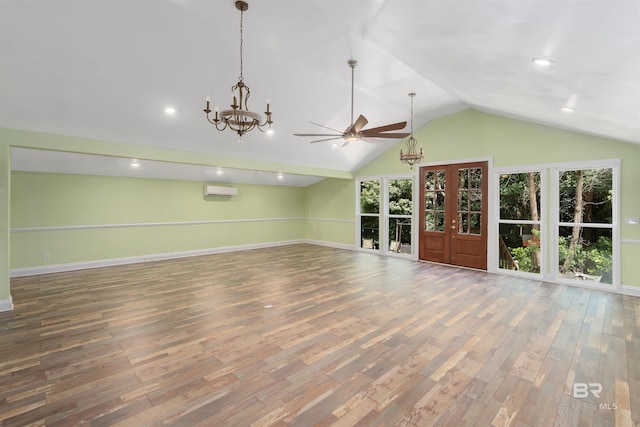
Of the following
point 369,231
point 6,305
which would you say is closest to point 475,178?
point 369,231

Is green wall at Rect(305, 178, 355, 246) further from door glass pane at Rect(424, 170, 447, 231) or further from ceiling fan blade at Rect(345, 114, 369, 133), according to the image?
ceiling fan blade at Rect(345, 114, 369, 133)

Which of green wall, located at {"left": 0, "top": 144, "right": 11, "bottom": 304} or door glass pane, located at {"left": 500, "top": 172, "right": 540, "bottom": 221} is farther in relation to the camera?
door glass pane, located at {"left": 500, "top": 172, "right": 540, "bottom": 221}

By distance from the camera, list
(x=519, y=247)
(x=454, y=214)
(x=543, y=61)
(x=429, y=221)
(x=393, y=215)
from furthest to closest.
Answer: (x=393, y=215) → (x=429, y=221) → (x=454, y=214) → (x=519, y=247) → (x=543, y=61)

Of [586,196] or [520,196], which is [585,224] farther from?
[520,196]

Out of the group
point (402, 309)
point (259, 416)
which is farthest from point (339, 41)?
point (259, 416)

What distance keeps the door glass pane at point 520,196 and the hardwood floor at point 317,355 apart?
1567 millimetres

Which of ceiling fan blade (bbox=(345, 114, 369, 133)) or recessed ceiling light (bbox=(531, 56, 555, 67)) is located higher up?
recessed ceiling light (bbox=(531, 56, 555, 67))

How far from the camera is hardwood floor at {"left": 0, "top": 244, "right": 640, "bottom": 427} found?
6.60ft

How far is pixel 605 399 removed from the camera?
2148 millimetres

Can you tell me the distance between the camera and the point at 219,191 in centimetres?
811

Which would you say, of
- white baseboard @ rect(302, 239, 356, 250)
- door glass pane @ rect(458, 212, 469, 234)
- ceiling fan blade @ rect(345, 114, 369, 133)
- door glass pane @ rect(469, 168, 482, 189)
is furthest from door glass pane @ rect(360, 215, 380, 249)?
ceiling fan blade @ rect(345, 114, 369, 133)

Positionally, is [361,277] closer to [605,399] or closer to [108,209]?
[605,399]

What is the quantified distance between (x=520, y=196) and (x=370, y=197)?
3.86 meters

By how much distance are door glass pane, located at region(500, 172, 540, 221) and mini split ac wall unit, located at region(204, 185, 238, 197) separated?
22.0ft
